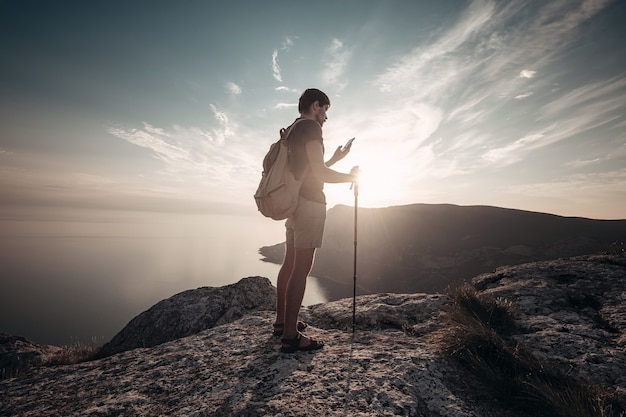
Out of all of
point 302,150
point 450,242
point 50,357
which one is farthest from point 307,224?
Result: point 450,242

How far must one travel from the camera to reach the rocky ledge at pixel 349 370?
8.03ft

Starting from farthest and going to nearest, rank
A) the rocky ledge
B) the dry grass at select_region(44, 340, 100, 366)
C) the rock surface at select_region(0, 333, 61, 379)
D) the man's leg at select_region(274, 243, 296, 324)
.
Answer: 1. the rock surface at select_region(0, 333, 61, 379)
2. the dry grass at select_region(44, 340, 100, 366)
3. the man's leg at select_region(274, 243, 296, 324)
4. the rocky ledge

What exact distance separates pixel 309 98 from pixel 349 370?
3.66m

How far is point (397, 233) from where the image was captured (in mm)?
138000

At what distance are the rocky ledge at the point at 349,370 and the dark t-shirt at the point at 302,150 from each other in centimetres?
221

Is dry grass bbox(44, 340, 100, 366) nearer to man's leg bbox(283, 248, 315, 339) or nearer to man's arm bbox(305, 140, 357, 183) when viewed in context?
man's leg bbox(283, 248, 315, 339)

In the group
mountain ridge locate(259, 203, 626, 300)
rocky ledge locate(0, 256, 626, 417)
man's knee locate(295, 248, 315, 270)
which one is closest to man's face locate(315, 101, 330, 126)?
man's knee locate(295, 248, 315, 270)

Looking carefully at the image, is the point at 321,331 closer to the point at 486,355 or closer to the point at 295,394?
the point at 295,394

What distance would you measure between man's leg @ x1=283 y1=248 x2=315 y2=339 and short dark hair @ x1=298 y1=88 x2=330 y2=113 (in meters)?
2.11

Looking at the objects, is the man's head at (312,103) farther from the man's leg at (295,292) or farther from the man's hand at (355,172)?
the man's leg at (295,292)

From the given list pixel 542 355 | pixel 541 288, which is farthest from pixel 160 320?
pixel 541 288

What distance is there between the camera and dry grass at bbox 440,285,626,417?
221 centimetres

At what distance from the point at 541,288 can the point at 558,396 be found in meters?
3.78

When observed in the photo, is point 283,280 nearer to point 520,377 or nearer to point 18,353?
point 520,377
